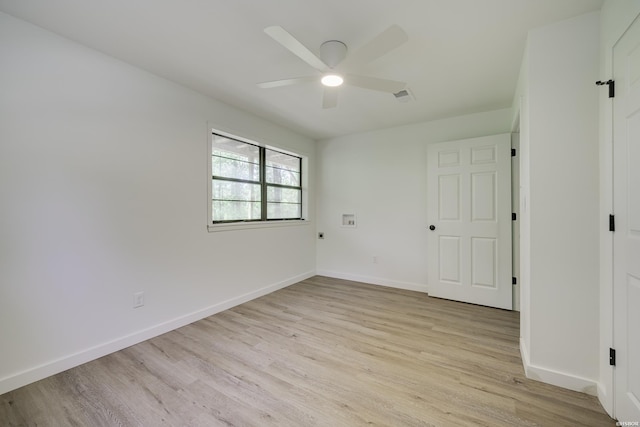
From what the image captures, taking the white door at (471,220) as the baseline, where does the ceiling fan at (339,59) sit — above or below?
above

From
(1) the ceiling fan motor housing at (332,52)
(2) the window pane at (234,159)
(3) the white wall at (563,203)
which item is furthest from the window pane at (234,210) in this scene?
(3) the white wall at (563,203)

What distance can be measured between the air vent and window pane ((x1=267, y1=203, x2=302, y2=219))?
7.34ft

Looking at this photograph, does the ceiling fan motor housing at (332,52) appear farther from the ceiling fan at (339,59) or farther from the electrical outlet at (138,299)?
the electrical outlet at (138,299)

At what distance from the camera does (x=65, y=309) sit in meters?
1.92

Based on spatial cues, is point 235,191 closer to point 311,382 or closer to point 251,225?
point 251,225

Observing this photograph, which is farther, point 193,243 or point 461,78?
point 193,243

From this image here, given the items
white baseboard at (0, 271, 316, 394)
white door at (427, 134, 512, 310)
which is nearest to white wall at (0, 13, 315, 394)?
white baseboard at (0, 271, 316, 394)

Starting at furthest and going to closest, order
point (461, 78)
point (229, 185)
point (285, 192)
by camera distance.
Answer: point (285, 192) → point (229, 185) → point (461, 78)

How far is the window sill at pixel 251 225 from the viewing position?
2985 millimetres

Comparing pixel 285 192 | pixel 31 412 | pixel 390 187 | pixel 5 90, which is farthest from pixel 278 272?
pixel 5 90

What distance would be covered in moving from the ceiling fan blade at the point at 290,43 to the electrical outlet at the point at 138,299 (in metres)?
2.37

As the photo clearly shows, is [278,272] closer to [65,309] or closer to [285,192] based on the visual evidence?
[285,192]

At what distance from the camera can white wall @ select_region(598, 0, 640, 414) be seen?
4.83 feet

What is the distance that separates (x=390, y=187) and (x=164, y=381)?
3.49 metres
